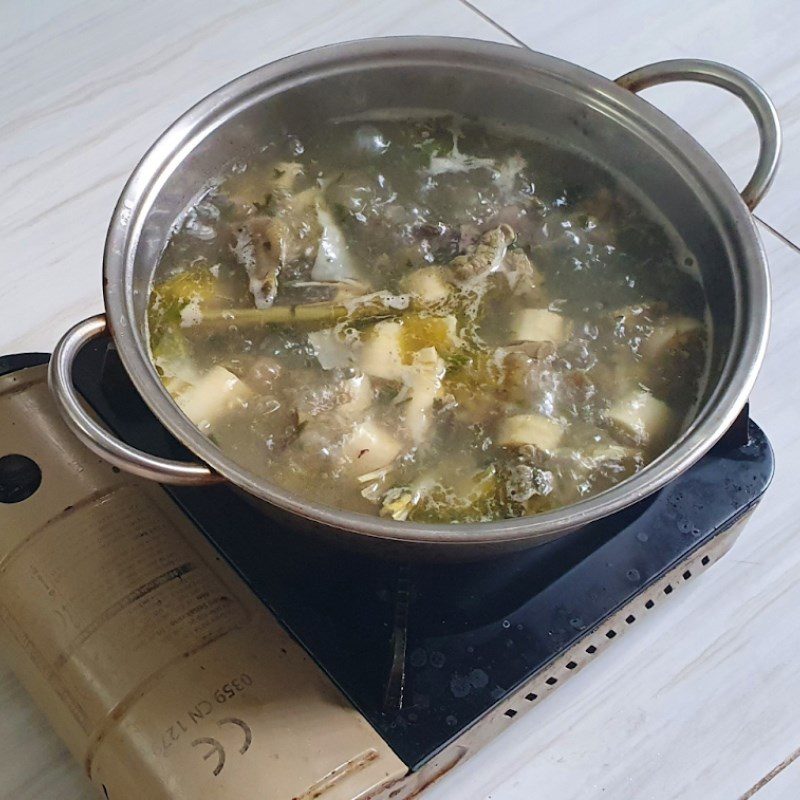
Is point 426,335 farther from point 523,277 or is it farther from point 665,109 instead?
point 665,109

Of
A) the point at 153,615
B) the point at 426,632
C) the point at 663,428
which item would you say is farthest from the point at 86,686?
the point at 663,428

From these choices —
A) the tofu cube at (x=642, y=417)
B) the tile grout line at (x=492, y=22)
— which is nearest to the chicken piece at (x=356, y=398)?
the tofu cube at (x=642, y=417)

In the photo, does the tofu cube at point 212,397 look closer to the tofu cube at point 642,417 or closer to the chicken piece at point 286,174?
the chicken piece at point 286,174

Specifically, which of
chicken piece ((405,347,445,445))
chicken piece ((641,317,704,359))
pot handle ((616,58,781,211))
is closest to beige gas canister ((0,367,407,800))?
chicken piece ((405,347,445,445))

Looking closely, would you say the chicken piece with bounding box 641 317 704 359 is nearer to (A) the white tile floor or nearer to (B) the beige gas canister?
(A) the white tile floor

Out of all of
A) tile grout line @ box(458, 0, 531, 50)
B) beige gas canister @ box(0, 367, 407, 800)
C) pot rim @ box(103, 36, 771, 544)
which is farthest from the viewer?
tile grout line @ box(458, 0, 531, 50)

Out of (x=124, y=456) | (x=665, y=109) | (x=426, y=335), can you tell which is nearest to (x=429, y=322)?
(x=426, y=335)
